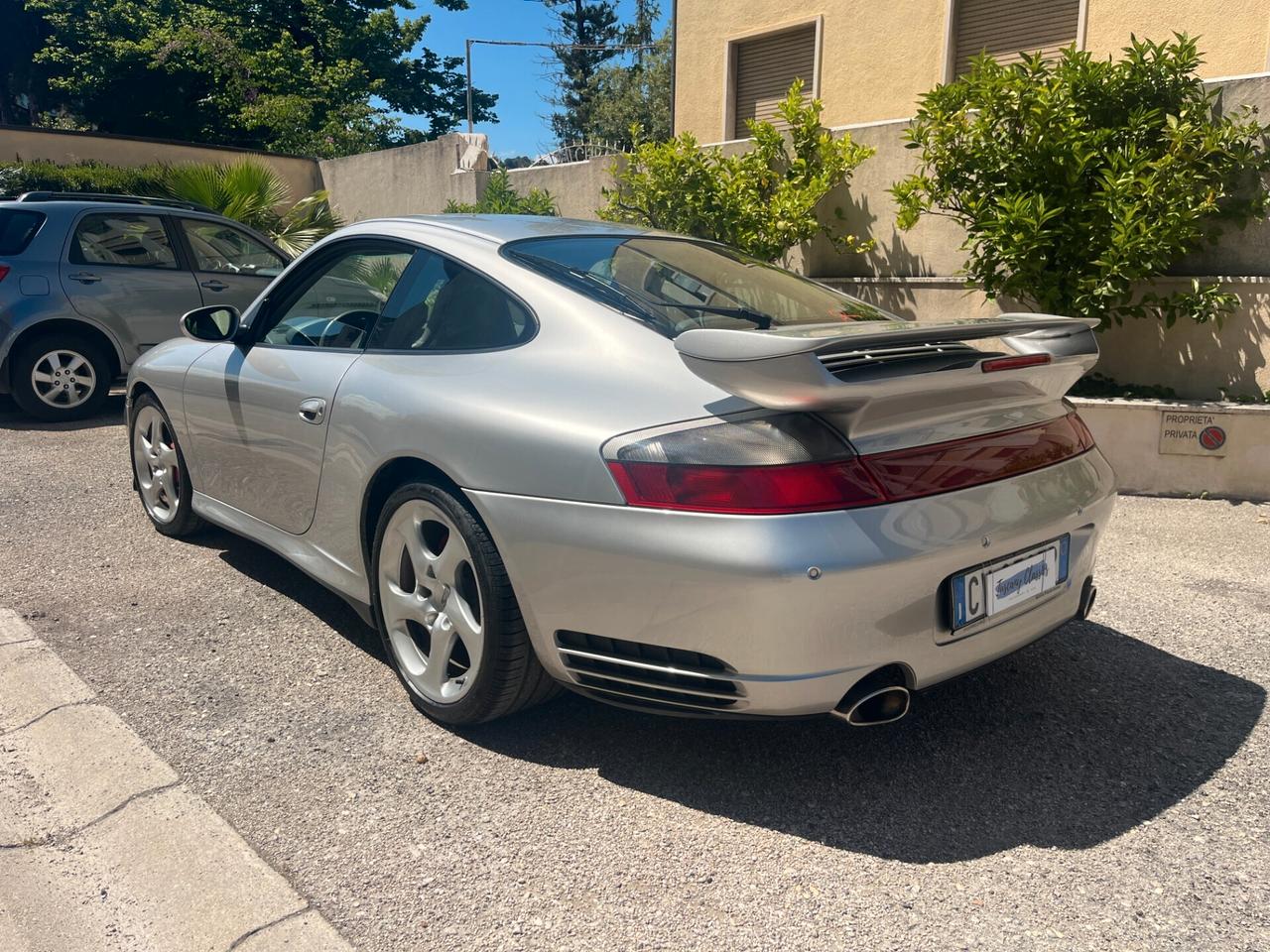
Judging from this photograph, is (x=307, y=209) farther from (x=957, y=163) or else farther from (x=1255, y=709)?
(x=1255, y=709)

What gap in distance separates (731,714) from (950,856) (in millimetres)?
609

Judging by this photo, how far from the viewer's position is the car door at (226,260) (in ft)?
26.9

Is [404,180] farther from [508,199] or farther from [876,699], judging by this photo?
[876,699]

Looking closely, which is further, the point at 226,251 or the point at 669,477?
the point at 226,251

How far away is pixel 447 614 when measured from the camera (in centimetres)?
293

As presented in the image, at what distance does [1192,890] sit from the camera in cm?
227

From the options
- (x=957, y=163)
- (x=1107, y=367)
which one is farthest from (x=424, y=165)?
(x=1107, y=367)

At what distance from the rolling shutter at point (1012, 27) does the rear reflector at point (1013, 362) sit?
778cm

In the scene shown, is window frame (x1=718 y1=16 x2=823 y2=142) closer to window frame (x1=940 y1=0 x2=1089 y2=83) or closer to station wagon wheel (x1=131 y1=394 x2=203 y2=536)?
window frame (x1=940 y1=0 x2=1089 y2=83)

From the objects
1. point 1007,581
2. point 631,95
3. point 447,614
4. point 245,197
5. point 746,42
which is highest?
point 631,95

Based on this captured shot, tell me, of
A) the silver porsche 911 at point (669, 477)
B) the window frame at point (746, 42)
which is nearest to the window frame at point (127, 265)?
the silver porsche 911 at point (669, 477)

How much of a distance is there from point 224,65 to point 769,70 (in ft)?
72.2

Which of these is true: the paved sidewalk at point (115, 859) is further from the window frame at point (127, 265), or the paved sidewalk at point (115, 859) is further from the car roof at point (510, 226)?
the window frame at point (127, 265)

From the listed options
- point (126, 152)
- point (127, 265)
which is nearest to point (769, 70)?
point (127, 265)
